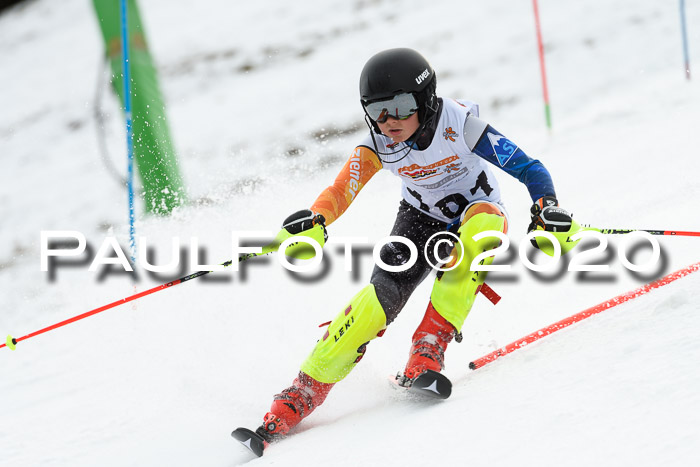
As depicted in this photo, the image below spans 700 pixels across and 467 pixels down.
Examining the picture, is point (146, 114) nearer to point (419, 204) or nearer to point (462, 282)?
point (419, 204)

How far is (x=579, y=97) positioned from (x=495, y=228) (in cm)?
564

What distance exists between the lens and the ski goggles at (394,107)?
113 inches

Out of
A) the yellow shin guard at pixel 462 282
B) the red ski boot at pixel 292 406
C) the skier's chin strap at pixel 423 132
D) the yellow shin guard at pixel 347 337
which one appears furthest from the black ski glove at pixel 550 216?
the red ski boot at pixel 292 406

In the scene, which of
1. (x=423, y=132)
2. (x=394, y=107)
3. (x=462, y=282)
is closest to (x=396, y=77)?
(x=394, y=107)

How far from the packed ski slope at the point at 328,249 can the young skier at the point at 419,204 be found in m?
0.18

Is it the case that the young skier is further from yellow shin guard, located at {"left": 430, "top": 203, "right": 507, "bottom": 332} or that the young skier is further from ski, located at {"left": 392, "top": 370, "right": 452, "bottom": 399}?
ski, located at {"left": 392, "top": 370, "right": 452, "bottom": 399}

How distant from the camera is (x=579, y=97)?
314 inches

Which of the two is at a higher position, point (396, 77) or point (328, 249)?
point (396, 77)

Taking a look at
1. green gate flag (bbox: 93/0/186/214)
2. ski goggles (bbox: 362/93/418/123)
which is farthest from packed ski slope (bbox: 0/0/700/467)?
ski goggles (bbox: 362/93/418/123)

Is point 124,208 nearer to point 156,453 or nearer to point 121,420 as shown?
point 121,420

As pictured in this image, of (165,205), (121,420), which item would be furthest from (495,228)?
(165,205)

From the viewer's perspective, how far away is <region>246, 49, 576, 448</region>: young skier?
279 centimetres

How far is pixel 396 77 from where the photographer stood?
2828 millimetres

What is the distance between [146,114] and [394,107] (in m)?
4.07
